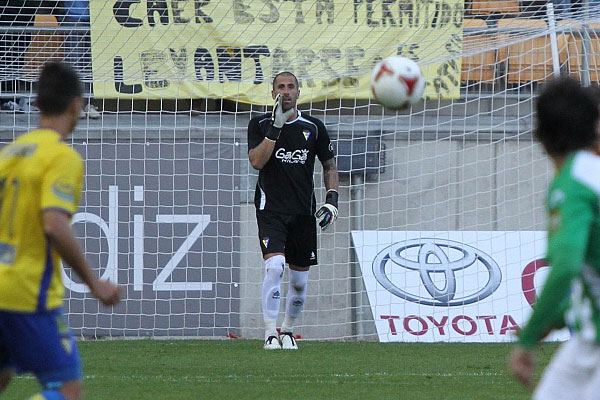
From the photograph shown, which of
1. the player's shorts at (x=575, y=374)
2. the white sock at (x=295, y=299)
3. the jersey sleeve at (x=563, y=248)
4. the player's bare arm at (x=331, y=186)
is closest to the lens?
the jersey sleeve at (x=563, y=248)

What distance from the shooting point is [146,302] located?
1098cm

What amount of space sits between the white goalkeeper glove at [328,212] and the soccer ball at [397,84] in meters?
2.05

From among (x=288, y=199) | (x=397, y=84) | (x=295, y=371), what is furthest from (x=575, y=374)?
(x=288, y=199)

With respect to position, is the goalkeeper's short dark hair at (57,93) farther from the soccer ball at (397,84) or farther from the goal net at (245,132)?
the goal net at (245,132)

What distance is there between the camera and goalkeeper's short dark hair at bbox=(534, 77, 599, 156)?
10.5 feet

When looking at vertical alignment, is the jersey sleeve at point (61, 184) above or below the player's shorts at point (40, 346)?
above

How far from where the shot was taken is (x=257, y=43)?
11383mm

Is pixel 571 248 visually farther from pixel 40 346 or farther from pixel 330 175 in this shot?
pixel 330 175

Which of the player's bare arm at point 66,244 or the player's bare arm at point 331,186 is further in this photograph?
the player's bare arm at point 331,186

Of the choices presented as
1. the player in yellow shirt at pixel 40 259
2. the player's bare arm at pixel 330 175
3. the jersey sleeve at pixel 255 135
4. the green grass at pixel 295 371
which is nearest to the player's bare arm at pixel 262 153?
the jersey sleeve at pixel 255 135

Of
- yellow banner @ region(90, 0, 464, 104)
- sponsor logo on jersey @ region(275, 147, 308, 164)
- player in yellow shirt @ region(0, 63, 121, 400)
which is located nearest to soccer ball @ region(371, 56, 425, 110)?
sponsor logo on jersey @ region(275, 147, 308, 164)

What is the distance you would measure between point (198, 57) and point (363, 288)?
3136mm

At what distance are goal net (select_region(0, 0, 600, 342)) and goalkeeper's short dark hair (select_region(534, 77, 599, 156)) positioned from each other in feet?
24.3

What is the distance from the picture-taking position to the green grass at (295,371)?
641 centimetres
